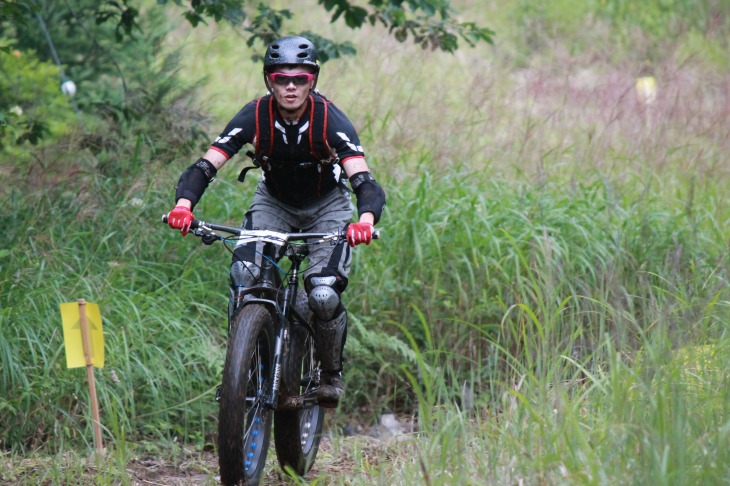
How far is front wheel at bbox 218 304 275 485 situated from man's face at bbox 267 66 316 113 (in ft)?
3.21

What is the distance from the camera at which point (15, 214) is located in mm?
6234

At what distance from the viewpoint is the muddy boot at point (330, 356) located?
180 inches

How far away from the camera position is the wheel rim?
166 inches

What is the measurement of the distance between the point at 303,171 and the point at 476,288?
6.90 feet

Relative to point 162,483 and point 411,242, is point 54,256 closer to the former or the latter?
point 162,483

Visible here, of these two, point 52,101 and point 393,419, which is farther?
point 52,101

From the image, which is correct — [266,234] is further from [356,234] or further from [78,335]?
[78,335]

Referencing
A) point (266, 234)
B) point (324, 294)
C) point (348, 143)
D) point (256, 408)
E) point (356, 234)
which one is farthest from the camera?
point (348, 143)

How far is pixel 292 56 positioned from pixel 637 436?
7.49ft

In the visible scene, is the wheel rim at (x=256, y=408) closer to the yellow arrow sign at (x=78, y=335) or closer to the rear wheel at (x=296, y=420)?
the rear wheel at (x=296, y=420)

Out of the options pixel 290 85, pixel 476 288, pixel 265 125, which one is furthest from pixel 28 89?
pixel 290 85

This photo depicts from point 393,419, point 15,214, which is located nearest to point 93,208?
point 15,214

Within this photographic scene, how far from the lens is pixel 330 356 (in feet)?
15.3

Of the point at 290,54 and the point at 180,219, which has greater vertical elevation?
the point at 290,54
